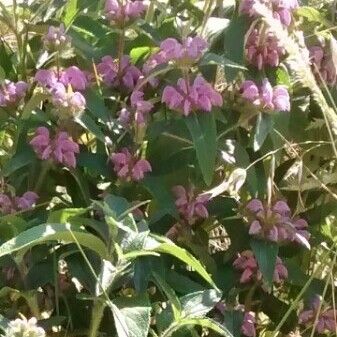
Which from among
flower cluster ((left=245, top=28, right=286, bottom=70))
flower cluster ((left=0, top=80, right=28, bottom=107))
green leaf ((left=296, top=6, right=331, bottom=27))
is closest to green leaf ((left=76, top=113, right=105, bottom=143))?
flower cluster ((left=0, top=80, right=28, bottom=107))

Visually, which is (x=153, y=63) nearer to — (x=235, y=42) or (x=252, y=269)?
(x=235, y=42)

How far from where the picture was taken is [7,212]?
3.56 feet

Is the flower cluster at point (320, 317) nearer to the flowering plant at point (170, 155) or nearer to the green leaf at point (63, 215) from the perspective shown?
the flowering plant at point (170, 155)

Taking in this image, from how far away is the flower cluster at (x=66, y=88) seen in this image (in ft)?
3.36

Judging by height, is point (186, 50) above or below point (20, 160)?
above

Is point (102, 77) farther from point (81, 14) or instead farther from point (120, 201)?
point (120, 201)

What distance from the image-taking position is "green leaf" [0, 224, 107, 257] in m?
0.84

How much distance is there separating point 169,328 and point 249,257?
0.23 m

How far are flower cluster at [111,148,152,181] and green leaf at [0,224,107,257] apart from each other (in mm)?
166

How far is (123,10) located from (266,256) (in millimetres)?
340

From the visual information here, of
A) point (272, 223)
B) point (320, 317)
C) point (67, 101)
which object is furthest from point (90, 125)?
point (320, 317)

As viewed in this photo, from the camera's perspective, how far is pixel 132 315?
0.91 meters

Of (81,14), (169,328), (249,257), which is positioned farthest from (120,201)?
(81,14)

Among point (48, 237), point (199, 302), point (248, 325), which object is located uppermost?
point (48, 237)
